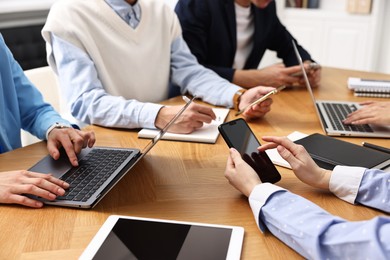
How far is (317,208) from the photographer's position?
2.62 ft

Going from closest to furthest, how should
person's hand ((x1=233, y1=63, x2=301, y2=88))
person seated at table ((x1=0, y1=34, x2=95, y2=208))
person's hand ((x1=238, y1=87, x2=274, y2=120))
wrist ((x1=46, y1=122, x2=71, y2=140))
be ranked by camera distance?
1. person seated at table ((x1=0, y1=34, x2=95, y2=208))
2. wrist ((x1=46, y1=122, x2=71, y2=140))
3. person's hand ((x1=238, y1=87, x2=274, y2=120))
4. person's hand ((x1=233, y1=63, x2=301, y2=88))

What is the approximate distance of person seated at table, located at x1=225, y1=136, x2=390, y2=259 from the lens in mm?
689

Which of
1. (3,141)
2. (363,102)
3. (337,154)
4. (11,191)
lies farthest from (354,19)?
(11,191)

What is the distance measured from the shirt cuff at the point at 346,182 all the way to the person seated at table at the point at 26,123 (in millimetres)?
566

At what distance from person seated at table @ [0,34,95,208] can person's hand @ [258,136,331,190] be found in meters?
0.47

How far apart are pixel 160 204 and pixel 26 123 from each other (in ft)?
2.18

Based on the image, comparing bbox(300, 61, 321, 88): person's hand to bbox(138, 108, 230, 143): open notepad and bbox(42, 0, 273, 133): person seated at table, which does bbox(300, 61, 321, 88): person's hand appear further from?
bbox(138, 108, 230, 143): open notepad

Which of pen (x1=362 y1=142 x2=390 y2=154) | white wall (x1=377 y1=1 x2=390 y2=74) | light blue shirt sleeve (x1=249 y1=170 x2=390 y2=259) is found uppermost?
light blue shirt sleeve (x1=249 y1=170 x2=390 y2=259)

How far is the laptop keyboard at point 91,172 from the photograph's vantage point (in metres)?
0.91

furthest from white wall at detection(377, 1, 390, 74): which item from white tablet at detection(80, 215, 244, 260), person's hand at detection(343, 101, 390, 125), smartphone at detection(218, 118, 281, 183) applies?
white tablet at detection(80, 215, 244, 260)

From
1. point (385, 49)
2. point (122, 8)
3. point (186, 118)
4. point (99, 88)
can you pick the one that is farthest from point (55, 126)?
point (385, 49)

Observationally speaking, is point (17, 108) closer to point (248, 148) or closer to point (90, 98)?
point (90, 98)

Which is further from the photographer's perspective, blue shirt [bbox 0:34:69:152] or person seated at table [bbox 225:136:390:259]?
blue shirt [bbox 0:34:69:152]

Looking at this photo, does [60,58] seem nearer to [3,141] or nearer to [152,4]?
[3,141]
